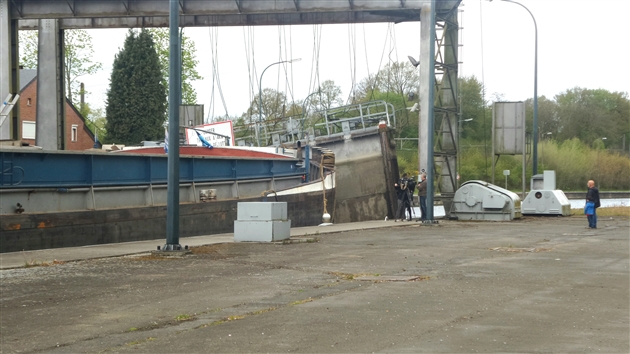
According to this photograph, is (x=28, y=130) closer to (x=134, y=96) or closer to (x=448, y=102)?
(x=134, y=96)

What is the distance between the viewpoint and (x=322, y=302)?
1025 centimetres

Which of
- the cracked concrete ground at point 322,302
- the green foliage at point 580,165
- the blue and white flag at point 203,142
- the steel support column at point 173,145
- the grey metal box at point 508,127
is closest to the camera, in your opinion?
the cracked concrete ground at point 322,302

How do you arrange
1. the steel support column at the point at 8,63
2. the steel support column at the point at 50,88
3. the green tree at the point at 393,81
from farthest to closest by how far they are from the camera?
1. the green tree at the point at 393,81
2. the steel support column at the point at 50,88
3. the steel support column at the point at 8,63

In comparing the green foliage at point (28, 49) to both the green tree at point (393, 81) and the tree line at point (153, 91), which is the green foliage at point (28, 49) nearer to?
the tree line at point (153, 91)

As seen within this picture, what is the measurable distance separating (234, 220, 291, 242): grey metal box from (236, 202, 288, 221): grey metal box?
0.40ft

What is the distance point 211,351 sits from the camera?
7.48 metres

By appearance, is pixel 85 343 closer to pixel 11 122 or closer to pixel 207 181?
pixel 207 181

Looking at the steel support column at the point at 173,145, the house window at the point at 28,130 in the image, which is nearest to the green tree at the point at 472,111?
the house window at the point at 28,130

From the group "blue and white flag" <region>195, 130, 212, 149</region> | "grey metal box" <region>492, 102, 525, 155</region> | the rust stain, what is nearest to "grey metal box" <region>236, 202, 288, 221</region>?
the rust stain

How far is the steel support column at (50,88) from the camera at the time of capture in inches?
1341

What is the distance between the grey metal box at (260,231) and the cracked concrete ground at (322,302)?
1351 millimetres

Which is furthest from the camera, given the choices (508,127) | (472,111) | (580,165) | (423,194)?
(472,111)

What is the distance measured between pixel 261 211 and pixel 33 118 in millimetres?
52986

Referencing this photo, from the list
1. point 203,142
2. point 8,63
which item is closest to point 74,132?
point 8,63
